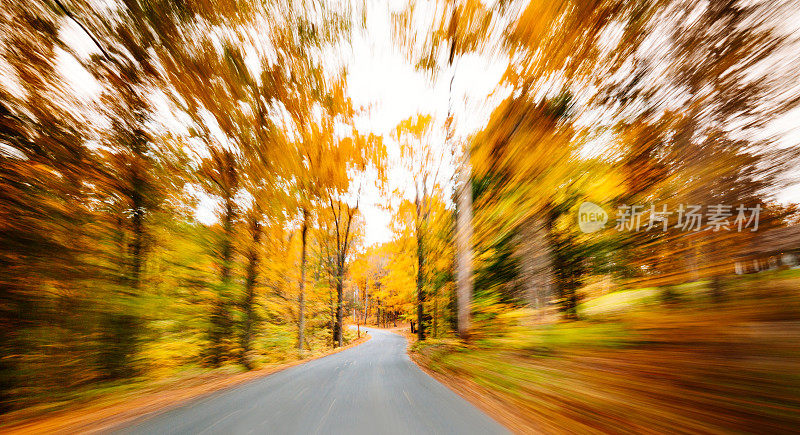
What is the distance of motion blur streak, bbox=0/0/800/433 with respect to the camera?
2035 mm

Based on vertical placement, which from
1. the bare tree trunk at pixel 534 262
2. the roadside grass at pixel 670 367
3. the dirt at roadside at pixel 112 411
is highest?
the bare tree trunk at pixel 534 262

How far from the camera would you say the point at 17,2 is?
3.38 m

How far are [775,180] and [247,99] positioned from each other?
805 centimetres

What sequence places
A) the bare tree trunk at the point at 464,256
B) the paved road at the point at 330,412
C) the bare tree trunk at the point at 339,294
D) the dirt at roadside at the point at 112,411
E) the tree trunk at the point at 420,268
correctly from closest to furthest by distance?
the paved road at the point at 330,412 < the dirt at roadside at the point at 112,411 < the bare tree trunk at the point at 464,256 < the tree trunk at the point at 420,268 < the bare tree trunk at the point at 339,294

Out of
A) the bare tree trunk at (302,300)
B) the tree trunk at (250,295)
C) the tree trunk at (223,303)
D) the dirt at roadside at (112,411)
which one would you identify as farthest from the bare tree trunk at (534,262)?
the bare tree trunk at (302,300)

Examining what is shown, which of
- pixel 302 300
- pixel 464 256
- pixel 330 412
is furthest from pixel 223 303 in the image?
pixel 464 256

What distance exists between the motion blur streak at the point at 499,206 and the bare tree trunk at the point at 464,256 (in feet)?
0.23

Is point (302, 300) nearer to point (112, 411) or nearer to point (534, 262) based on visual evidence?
point (112, 411)

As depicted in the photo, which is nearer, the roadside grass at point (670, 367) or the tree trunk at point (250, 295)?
the roadside grass at point (670, 367)

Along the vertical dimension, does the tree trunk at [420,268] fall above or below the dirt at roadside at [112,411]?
above

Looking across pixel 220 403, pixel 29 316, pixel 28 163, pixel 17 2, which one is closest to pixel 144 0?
pixel 17 2

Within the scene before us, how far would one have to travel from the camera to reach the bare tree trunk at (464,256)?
6.20 metres

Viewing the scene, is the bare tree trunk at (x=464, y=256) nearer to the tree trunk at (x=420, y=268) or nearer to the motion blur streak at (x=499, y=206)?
the motion blur streak at (x=499, y=206)

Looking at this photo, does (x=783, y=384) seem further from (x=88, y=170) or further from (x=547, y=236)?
(x=88, y=170)
